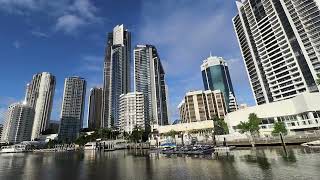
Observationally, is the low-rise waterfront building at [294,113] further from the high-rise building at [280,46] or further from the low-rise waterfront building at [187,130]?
the high-rise building at [280,46]

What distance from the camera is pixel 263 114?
4171 inches

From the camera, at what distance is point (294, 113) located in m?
95.6

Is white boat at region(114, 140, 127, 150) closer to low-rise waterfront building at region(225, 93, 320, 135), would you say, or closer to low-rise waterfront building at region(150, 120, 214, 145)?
low-rise waterfront building at region(150, 120, 214, 145)

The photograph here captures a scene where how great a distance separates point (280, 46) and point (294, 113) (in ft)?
273

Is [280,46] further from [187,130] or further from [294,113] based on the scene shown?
[187,130]

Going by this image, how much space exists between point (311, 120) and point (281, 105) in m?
13.6

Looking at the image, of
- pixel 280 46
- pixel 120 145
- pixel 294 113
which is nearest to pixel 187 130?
pixel 120 145

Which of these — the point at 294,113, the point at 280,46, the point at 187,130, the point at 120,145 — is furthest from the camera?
the point at 120,145

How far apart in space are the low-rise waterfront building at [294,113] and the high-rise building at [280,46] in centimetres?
5496

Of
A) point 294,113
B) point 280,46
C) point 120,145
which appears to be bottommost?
point 120,145

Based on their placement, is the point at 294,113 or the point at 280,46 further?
the point at 280,46

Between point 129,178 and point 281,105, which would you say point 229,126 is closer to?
point 281,105

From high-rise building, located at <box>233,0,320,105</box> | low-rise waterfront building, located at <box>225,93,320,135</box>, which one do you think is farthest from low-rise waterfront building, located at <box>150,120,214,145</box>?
high-rise building, located at <box>233,0,320,105</box>

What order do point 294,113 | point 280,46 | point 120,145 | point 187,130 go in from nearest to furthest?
point 294,113
point 280,46
point 187,130
point 120,145
